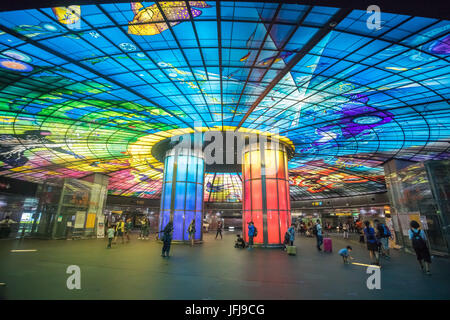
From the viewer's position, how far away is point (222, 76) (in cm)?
1376

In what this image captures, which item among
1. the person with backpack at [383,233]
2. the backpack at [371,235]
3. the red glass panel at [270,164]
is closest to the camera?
the backpack at [371,235]

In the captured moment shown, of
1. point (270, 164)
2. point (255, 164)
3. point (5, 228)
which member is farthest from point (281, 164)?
point (5, 228)

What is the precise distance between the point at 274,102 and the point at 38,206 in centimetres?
2833

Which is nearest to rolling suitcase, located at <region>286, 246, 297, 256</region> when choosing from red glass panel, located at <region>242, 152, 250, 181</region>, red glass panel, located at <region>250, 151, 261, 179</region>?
red glass panel, located at <region>250, 151, 261, 179</region>

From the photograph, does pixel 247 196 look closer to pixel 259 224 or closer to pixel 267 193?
pixel 267 193

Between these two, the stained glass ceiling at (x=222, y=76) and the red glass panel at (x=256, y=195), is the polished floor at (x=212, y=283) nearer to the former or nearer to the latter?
the stained glass ceiling at (x=222, y=76)

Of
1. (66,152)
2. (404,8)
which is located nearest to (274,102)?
(404,8)

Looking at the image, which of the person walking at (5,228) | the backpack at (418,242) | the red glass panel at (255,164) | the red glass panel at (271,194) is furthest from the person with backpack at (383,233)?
the person walking at (5,228)

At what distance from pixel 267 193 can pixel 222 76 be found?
11938mm

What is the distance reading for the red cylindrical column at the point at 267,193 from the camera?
65.4 feet

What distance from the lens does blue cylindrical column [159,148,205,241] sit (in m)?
22.1

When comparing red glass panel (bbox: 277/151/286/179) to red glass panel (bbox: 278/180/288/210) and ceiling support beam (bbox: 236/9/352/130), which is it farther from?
ceiling support beam (bbox: 236/9/352/130)

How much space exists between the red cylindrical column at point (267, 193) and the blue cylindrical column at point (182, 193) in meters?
5.22
